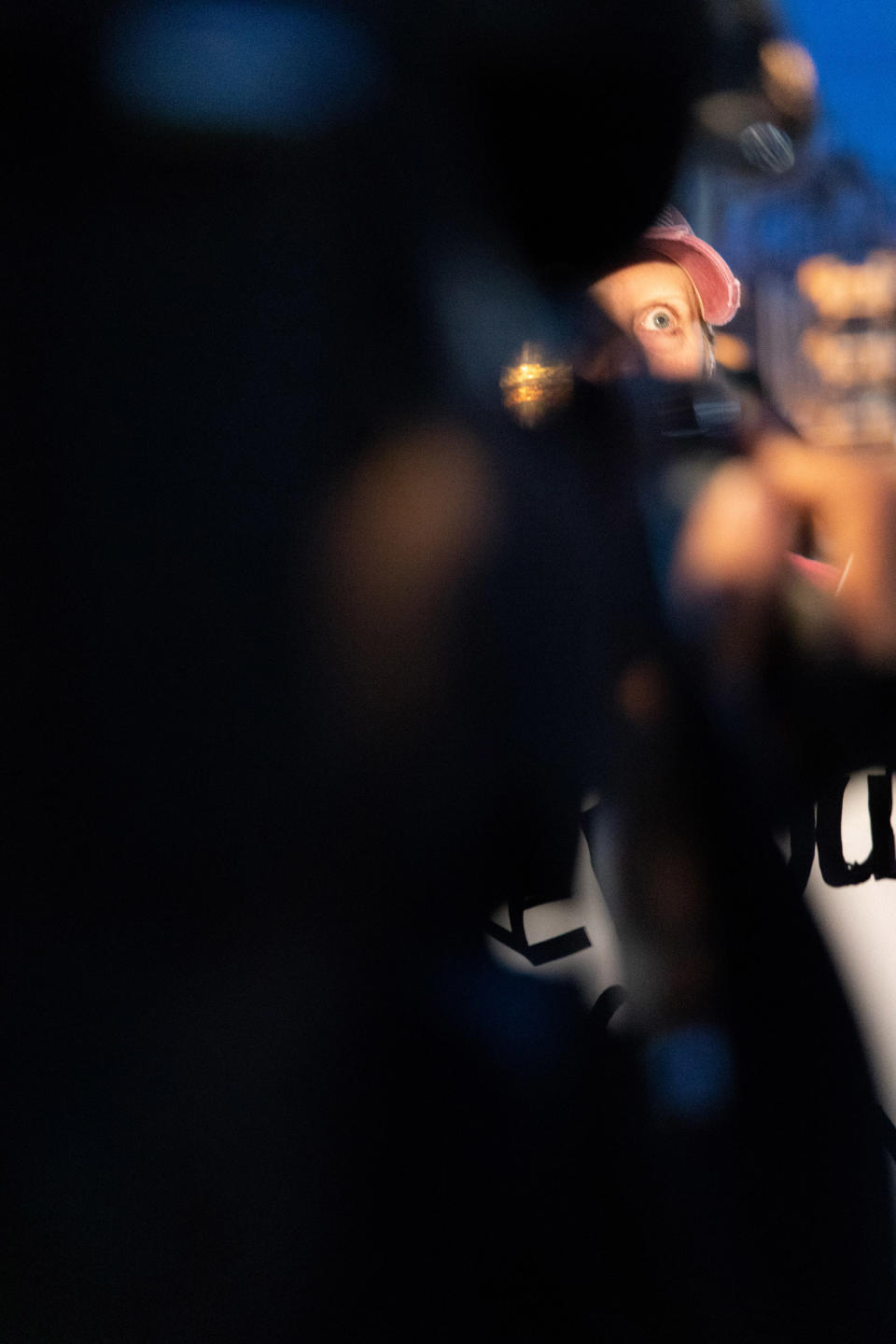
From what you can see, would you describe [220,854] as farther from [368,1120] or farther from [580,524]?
[580,524]

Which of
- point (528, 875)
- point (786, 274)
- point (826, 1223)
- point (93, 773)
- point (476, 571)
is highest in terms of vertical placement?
point (786, 274)

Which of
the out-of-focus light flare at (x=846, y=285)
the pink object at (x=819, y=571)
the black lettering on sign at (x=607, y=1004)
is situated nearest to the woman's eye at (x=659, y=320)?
the out-of-focus light flare at (x=846, y=285)

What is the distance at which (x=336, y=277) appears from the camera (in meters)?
0.93

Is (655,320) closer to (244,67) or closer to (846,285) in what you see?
(846,285)

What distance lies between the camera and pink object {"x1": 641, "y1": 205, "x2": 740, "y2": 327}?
3.11 feet

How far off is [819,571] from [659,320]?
0.28 meters

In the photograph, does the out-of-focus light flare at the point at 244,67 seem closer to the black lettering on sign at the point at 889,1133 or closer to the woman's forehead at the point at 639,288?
the woman's forehead at the point at 639,288

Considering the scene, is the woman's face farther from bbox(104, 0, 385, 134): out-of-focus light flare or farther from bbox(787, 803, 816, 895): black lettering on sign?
bbox(787, 803, 816, 895): black lettering on sign

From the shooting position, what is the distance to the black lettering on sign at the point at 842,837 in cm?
102

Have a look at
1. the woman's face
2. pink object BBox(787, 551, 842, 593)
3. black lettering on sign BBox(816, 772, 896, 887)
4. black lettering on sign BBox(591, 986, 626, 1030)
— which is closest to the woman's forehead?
the woman's face

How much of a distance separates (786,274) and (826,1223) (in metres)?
0.95

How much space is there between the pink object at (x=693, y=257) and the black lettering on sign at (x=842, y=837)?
0.48m

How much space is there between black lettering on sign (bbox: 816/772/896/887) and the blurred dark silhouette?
0.25m

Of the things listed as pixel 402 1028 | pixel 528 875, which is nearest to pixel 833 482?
pixel 528 875
